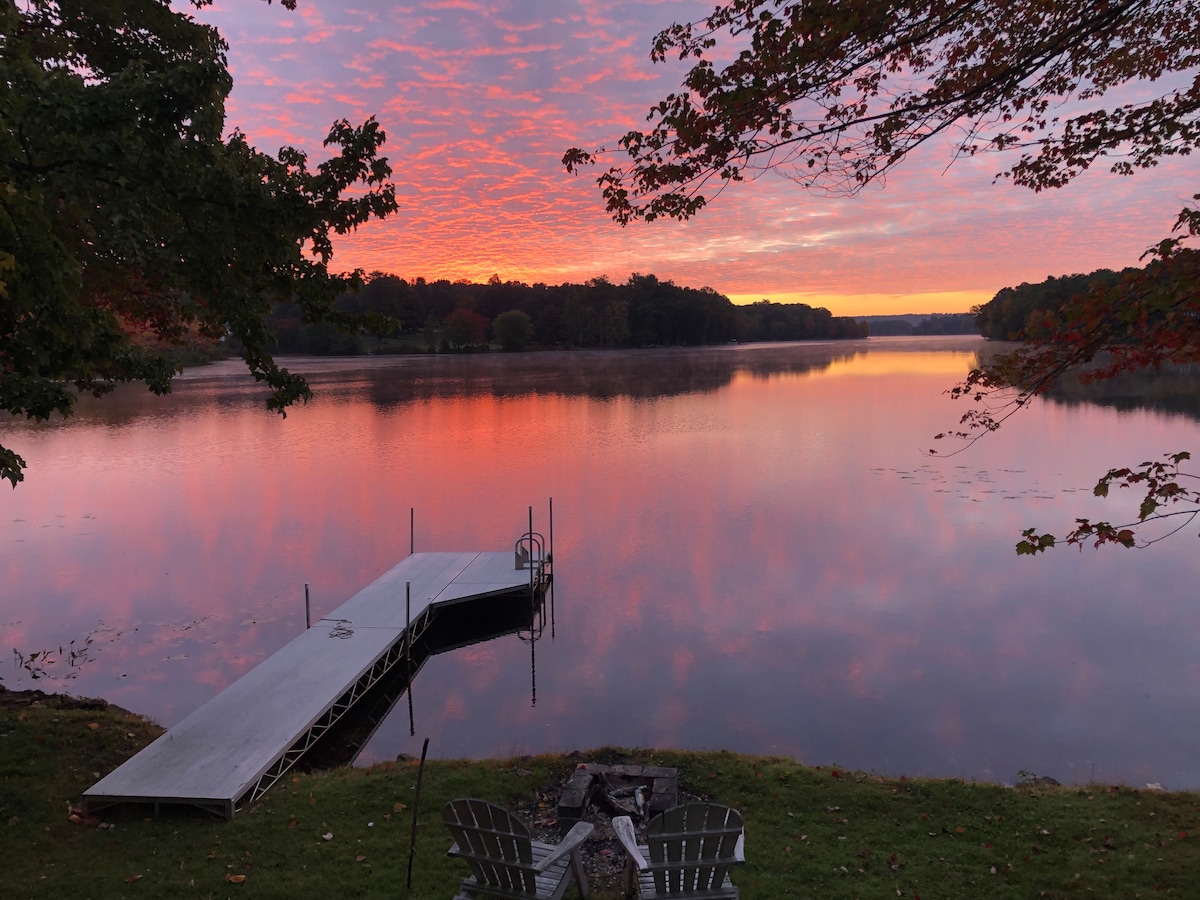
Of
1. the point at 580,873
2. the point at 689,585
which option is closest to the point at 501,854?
the point at 580,873

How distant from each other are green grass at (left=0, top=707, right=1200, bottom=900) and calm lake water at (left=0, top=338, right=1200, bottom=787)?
175 cm

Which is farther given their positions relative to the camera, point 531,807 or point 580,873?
point 531,807

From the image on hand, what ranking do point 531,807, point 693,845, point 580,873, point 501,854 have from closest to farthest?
point 693,845
point 501,854
point 580,873
point 531,807

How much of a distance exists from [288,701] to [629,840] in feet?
22.1

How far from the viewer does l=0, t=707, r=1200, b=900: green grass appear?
6128 millimetres

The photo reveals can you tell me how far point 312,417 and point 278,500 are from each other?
2265 cm

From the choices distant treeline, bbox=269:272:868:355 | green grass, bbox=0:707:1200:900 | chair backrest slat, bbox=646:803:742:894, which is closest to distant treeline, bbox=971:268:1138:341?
distant treeline, bbox=269:272:868:355

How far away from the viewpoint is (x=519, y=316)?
4963 inches

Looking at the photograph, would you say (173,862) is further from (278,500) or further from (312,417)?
(312,417)

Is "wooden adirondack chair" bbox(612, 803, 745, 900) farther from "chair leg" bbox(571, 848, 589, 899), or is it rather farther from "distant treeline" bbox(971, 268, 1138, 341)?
"distant treeline" bbox(971, 268, 1138, 341)

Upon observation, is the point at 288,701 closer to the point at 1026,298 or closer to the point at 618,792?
the point at 618,792

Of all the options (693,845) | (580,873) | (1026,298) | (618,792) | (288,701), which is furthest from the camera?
(1026,298)

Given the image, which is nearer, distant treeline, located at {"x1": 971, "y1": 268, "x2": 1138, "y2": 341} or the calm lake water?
the calm lake water

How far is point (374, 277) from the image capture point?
128 meters
